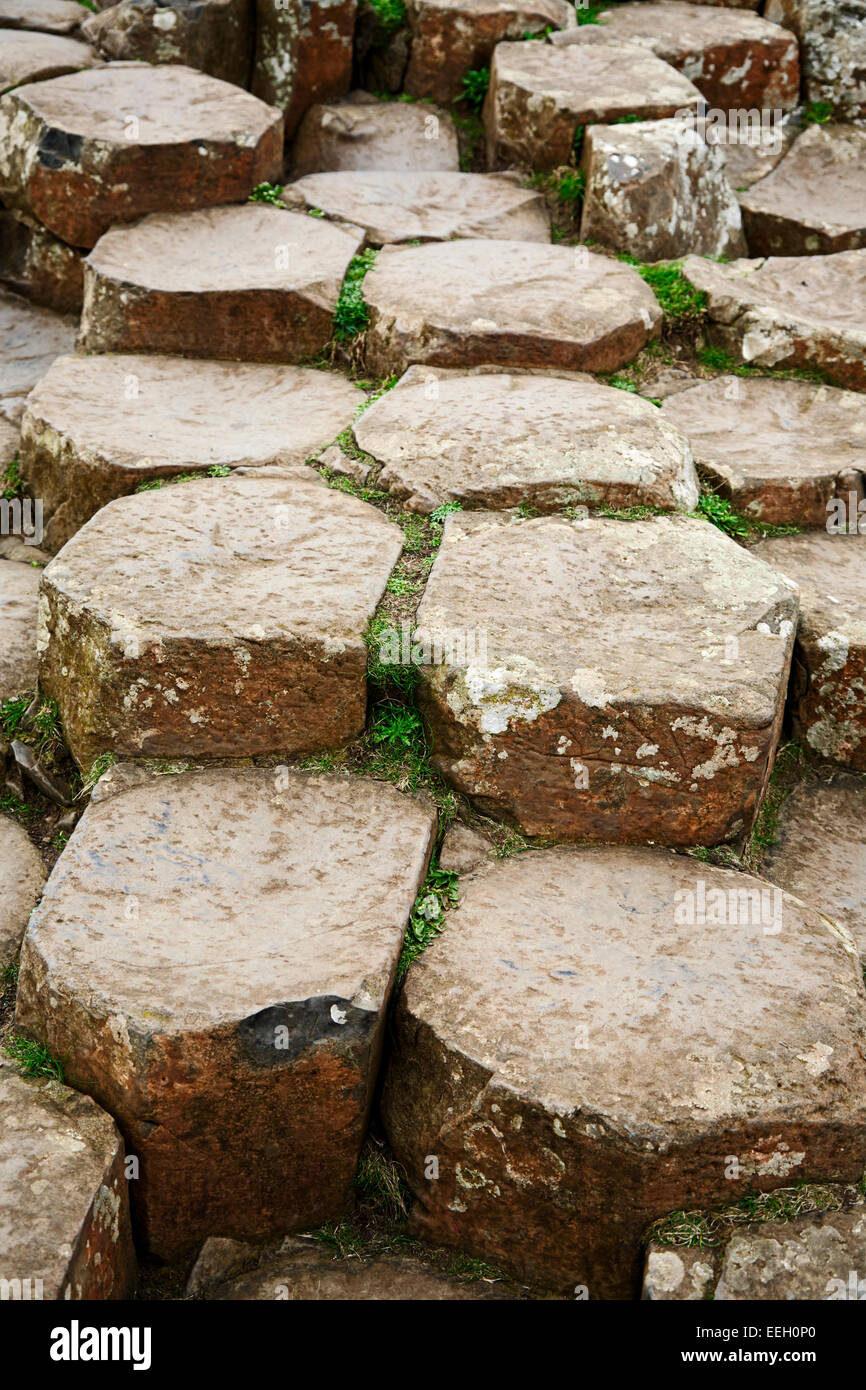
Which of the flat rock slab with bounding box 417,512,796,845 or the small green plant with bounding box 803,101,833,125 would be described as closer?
the flat rock slab with bounding box 417,512,796,845

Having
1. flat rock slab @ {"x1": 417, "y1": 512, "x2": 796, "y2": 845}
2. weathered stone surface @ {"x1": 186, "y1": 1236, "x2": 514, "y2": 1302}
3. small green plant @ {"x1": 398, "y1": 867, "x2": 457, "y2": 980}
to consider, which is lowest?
weathered stone surface @ {"x1": 186, "y1": 1236, "x2": 514, "y2": 1302}

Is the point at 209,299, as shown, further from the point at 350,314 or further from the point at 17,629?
the point at 17,629

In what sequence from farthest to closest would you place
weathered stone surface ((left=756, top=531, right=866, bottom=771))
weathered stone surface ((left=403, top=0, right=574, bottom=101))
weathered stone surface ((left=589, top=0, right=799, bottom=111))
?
weathered stone surface ((left=589, top=0, right=799, bottom=111)), weathered stone surface ((left=403, top=0, right=574, bottom=101)), weathered stone surface ((left=756, top=531, right=866, bottom=771))

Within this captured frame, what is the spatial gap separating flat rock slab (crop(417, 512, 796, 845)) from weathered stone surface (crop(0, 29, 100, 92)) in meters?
3.31

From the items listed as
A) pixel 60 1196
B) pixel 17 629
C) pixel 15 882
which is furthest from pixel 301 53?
pixel 60 1196

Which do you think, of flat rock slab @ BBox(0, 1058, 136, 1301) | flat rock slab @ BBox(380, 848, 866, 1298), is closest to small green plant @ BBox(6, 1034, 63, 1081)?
flat rock slab @ BBox(0, 1058, 136, 1301)

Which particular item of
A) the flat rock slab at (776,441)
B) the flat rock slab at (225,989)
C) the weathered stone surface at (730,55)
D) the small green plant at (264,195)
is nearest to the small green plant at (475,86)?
the weathered stone surface at (730,55)

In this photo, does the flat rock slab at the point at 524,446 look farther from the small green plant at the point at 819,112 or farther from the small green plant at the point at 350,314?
the small green plant at the point at 819,112

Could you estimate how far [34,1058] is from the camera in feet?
8.00

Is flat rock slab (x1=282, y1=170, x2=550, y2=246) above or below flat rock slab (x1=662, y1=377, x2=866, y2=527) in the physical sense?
above

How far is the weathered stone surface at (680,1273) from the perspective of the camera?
7.35 feet

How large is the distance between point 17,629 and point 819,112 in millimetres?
4417

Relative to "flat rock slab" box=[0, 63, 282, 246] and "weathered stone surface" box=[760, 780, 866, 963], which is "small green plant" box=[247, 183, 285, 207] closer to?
"flat rock slab" box=[0, 63, 282, 246]

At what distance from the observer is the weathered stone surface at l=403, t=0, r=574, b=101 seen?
5.36 metres
